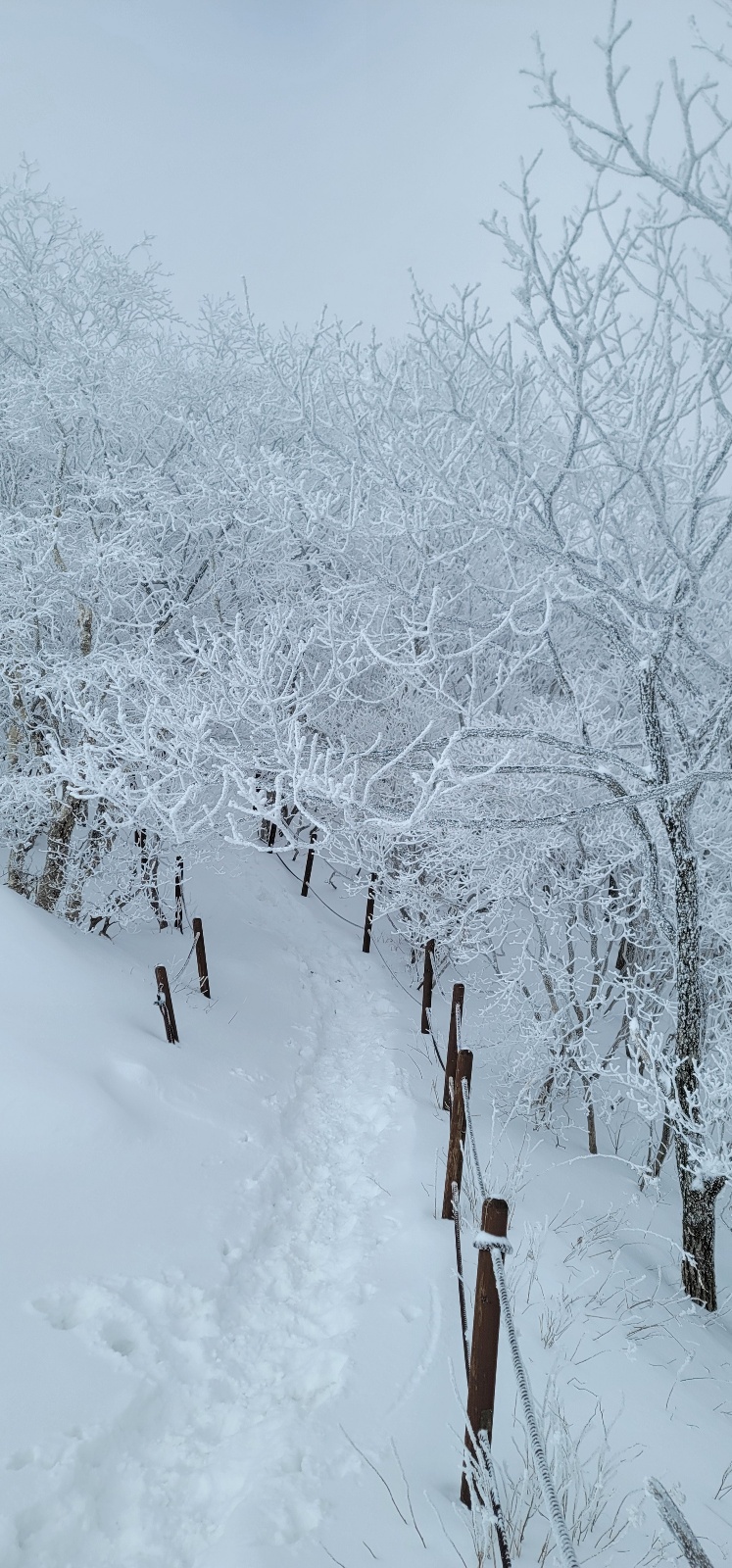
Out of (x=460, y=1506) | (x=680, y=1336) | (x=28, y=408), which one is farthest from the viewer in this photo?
(x=28, y=408)

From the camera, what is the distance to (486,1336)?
103 inches

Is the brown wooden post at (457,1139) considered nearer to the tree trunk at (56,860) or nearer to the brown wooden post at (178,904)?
the tree trunk at (56,860)

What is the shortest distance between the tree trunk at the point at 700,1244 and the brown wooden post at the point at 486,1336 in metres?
2.92

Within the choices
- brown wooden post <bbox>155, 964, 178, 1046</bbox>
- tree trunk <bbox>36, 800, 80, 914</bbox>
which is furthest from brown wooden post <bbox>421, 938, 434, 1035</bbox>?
tree trunk <bbox>36, 800, 80, 914</bbox>

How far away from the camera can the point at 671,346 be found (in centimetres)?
405

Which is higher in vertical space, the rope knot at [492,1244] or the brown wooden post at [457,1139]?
the rope knot at [492,1244]

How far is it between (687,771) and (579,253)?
301 cm

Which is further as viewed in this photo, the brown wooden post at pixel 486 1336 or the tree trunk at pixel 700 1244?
the tree trunk at pixel 700 1244

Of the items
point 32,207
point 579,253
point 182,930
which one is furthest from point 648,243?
point 182,930

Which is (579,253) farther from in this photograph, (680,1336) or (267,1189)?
(680,1336)

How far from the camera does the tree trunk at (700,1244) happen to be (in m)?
5.02

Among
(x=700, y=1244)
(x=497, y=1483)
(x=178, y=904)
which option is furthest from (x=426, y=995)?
(x=497, y=1483)

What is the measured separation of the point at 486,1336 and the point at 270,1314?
1.85 metres

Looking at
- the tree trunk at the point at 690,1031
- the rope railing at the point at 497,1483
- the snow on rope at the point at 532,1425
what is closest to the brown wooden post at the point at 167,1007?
the rope railing at the point at 497,1483
